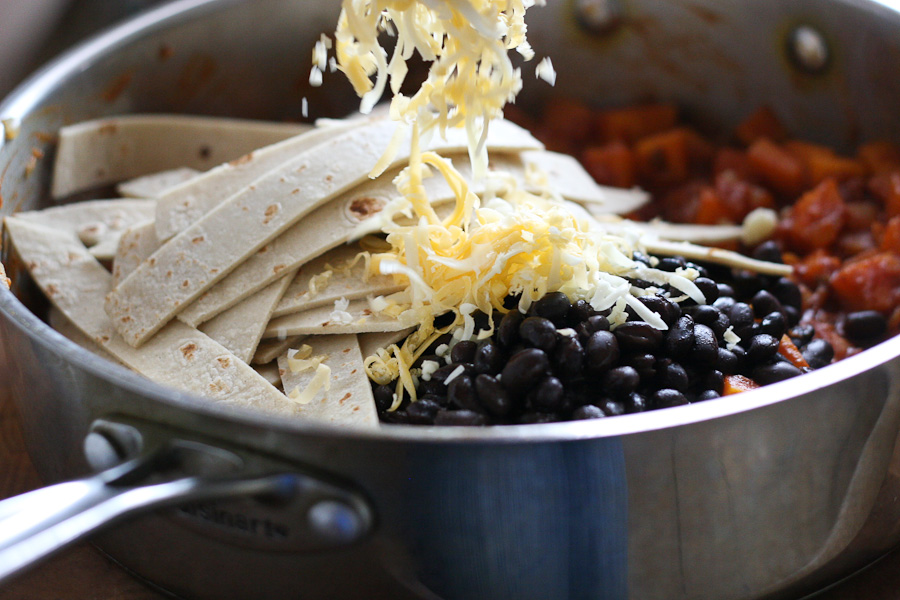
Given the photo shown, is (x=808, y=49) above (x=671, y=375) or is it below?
above

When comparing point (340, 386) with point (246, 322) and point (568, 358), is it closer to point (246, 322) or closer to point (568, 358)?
point (246, 322)

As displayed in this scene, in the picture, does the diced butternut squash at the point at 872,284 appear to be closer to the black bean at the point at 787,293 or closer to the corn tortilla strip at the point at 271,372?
the black bean at the point at 787,293

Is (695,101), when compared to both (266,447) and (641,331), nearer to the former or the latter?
(641,331)

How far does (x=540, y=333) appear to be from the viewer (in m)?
1.62

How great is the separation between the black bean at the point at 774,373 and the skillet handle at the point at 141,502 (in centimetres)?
96

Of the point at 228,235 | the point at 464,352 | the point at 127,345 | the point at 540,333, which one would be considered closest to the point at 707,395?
the point at 540,333

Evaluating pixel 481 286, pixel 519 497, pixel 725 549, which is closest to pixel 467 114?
pixel 481 286

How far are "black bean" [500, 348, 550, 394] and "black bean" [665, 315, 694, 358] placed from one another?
30cm

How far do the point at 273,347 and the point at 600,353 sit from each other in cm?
75

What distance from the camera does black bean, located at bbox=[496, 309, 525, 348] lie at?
1677mm

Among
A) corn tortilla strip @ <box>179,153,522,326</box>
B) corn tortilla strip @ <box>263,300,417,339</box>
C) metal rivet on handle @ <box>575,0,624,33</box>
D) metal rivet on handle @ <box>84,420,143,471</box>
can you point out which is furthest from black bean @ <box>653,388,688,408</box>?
metal rivet on handle @ <box>575,0,624,33</box>

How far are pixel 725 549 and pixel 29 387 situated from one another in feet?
4.16

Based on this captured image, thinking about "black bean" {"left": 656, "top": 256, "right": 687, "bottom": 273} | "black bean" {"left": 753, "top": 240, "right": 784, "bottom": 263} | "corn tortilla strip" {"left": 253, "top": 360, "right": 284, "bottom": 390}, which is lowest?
"corn tortilla strip" {"left": 253, "top": 360, "right": 284, "bottom": 390}

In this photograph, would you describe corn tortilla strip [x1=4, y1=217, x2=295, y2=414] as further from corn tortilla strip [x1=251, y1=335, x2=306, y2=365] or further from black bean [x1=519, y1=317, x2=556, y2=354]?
black bean [x1=519, y1=317, x2=556, y2=354]
